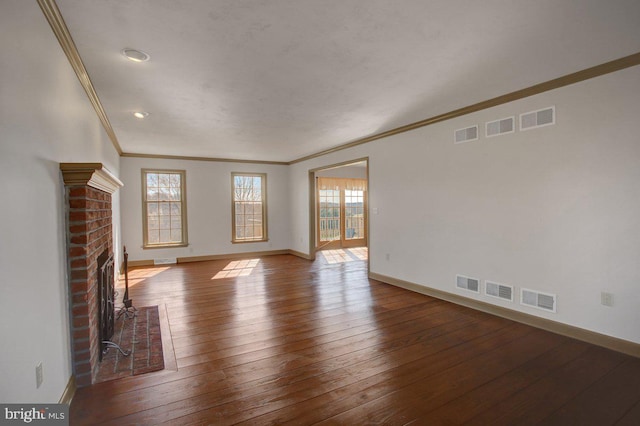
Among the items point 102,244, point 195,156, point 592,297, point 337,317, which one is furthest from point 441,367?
point 195,156

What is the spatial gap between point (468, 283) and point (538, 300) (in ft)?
2.63

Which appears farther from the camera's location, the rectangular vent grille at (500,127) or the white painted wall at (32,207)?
the rectangular vent grille at (500,127)

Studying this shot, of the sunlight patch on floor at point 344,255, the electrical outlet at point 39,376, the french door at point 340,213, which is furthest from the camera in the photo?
the french door at point 340,213

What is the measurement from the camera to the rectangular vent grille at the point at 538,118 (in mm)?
3121

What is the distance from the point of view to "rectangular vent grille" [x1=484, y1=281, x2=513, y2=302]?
11.6ft

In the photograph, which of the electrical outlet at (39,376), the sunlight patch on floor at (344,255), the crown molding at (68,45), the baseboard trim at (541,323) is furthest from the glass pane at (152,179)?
the electrical outlet at (39,376)

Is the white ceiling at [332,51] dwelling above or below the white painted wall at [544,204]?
above

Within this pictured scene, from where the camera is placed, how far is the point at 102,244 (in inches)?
116

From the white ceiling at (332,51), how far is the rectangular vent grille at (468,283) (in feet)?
7.27

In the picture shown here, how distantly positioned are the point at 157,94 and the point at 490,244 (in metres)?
4.21

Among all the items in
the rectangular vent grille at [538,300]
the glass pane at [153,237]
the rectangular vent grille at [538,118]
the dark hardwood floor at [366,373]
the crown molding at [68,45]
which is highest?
the crown molding at [68,45]

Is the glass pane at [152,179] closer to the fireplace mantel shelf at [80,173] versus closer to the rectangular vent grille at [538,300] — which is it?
the fireplace mantel shelf at [80,173]

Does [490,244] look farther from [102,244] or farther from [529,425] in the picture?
[102,244]

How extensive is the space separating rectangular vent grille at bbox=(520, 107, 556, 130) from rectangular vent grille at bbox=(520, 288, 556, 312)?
179 centimetres
